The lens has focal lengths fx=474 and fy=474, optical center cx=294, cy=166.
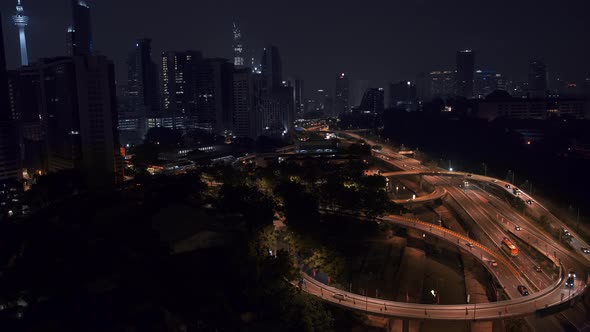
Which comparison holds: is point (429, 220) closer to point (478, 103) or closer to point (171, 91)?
point (478, 103)

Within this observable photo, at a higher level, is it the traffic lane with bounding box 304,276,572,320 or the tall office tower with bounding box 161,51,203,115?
the tall office tower with bounding box 161,51,203,115

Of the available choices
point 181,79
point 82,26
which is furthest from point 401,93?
point 82,26

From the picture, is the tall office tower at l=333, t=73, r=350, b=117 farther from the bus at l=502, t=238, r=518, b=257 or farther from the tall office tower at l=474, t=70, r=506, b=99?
the bus at l=502, t=238, r=518, b=257

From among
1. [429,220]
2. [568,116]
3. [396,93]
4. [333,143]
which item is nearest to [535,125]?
[568,116]

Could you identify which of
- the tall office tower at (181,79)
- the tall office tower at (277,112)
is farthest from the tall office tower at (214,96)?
the tall office tower at (277,112)

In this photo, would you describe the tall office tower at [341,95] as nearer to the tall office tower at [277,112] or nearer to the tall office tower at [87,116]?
the tall office tower at [277,112]

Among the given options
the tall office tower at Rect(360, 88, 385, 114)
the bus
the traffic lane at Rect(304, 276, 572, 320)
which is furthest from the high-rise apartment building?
the traffic lane at Rect(304, 276, 572, 320)
